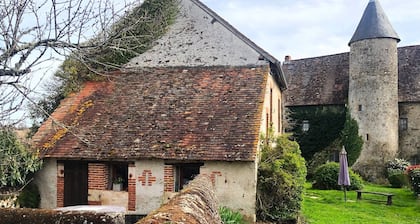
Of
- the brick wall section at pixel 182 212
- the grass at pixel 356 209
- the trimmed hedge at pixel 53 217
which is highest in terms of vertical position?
the brick wall section at pixel 182 212

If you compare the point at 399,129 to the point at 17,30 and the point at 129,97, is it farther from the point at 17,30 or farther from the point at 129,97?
the point at 17,30

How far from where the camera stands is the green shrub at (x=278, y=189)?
12.6m

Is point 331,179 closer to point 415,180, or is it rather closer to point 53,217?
point 415,180

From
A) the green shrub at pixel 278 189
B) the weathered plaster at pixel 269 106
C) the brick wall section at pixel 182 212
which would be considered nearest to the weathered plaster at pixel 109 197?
the green shrub at pixel 278 189

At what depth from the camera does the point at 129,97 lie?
52.0 feet

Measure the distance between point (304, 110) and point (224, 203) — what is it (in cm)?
2069

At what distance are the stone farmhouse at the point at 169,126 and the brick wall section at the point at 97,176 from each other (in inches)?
1.3

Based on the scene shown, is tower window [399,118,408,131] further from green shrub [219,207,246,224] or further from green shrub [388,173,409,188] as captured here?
green shrub [219,207,246,224]

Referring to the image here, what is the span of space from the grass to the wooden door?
25.2 ft

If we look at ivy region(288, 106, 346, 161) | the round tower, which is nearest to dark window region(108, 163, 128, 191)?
ivy region(288, 106, 346, 161)

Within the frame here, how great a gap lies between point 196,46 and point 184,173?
5.65 m

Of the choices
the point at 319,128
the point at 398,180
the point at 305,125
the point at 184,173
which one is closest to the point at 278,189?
the point at 184,173

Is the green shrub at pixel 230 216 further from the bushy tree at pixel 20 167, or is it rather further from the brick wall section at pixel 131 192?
the bushy tree at pixel 20 167

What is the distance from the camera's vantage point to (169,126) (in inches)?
552
